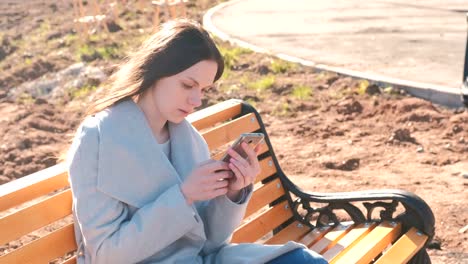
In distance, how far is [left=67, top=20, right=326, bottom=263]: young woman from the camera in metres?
2.79

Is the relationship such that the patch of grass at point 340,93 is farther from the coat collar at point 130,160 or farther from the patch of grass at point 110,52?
the coat collar at point 130,160

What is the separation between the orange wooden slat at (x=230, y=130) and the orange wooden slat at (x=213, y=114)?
4 cm

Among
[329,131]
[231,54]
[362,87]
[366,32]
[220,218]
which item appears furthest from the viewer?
[366,32]

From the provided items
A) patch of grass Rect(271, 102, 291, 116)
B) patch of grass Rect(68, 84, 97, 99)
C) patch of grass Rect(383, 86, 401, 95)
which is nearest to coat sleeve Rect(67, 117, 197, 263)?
patch of grass Rect(271, 102, 291, 116)

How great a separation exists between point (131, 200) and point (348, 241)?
1.29 m

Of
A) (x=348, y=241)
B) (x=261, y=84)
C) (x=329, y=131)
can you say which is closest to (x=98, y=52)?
(x=261, y=84)

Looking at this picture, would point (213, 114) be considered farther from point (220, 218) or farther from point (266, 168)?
point (220, 218)

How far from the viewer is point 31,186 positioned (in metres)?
2.93

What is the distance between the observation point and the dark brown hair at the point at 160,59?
2.90 meters

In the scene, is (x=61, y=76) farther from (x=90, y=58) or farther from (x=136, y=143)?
(x=136, y=143)

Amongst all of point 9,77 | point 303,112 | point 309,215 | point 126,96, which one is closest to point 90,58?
point 9,77

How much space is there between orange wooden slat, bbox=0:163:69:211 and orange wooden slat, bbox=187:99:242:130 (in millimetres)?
870

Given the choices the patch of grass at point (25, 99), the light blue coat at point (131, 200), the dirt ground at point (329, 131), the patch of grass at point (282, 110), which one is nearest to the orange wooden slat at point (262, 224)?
the light blue coat at point (131, 200)

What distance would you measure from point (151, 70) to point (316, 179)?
338 centimetres
